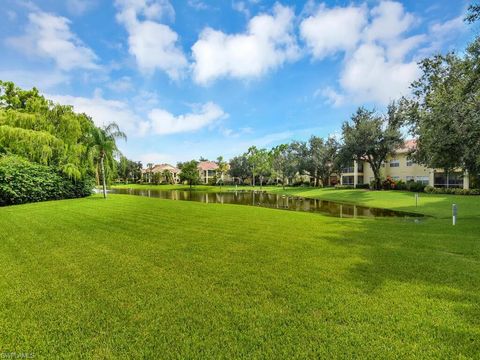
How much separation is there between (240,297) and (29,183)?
2175cm

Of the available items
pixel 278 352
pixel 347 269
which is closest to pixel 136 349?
pixel 278 352

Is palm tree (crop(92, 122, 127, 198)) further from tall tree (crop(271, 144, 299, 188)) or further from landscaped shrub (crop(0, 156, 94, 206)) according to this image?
tall tree (crop(271, 144, 299, 188))

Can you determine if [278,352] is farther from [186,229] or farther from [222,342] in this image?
[186,229]

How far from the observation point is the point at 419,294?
166 inches

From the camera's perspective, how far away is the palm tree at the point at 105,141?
23906 millimetres

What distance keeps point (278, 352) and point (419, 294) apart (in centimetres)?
283

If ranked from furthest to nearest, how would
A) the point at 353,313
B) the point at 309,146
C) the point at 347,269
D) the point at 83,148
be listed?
the point at 309,146, the point at 83,148, the point at 347,269, the point at 353,313

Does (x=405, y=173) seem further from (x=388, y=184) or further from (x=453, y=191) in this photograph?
(x=453, y=191)

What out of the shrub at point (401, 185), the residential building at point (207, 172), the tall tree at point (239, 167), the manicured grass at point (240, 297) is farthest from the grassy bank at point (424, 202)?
the residential building at point (207, 172)

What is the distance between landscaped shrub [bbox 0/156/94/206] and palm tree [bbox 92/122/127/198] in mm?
3301

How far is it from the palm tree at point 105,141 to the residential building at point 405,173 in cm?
2986

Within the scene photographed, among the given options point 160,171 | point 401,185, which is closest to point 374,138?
point 401,185

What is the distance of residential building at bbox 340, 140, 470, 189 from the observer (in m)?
32.7

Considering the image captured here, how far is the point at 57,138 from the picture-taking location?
22.6m
